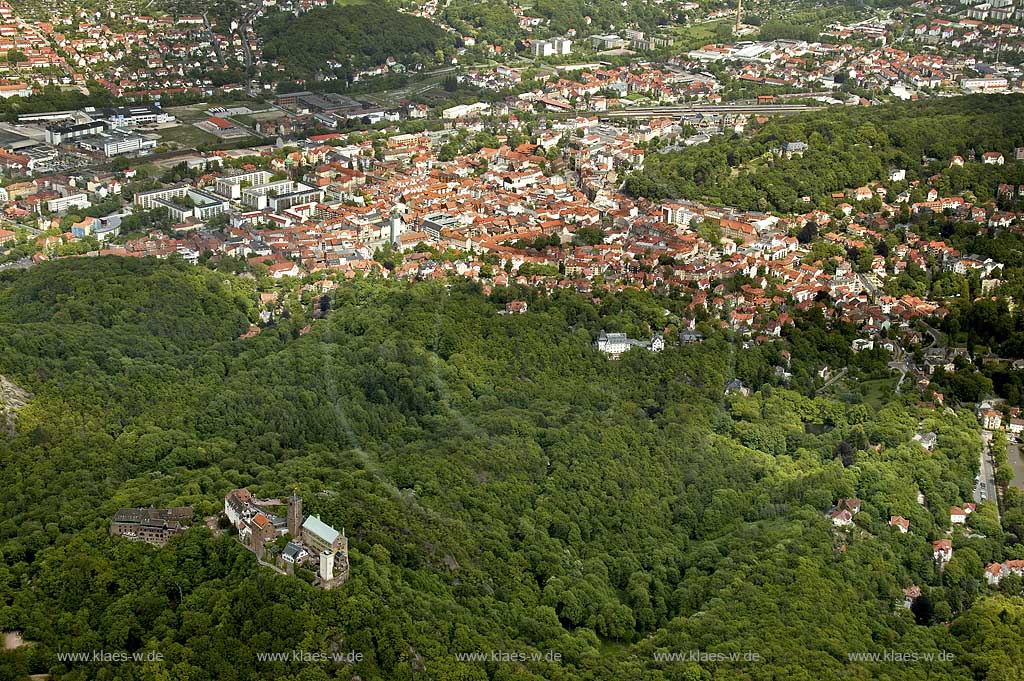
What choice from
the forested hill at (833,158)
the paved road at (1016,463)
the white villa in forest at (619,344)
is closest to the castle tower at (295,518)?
the white villa in forest at (619,344)

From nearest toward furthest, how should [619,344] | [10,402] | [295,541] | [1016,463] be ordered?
[295,541] < [10,402] < [1016,463] < [619,344]

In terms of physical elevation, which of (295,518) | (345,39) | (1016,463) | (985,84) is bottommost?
(1016,463)

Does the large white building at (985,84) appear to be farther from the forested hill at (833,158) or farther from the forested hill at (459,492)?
the forested hill at (459,492)

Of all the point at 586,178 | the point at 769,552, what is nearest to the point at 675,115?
the point at 586,178

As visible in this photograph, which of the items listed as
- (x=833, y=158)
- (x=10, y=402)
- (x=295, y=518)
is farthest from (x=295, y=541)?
(x=833, y=158)

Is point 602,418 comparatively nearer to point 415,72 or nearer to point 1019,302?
point 1019,302

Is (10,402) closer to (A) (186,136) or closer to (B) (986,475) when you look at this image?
(B) (986,475)
